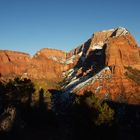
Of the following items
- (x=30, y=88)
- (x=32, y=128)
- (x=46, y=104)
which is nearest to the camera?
(x=32, y=128)

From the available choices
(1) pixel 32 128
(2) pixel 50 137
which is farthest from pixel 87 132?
(1) pixel 32 128

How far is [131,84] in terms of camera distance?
639 feet

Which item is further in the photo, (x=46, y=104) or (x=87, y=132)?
(x=46, y=104)

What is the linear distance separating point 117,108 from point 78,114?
3301 inches

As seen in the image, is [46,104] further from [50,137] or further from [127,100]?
[127,100]

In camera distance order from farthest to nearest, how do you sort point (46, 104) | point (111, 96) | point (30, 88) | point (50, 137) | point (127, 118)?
point (111, 96)
point (127, 118)
point (30, 88)
point (46, 104)
point (50, 137)

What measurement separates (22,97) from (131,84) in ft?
346

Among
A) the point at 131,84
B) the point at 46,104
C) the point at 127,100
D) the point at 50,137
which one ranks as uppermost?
the point at 131,84

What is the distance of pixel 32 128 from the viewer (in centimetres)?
8700

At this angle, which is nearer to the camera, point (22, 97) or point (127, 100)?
point (22, 97)

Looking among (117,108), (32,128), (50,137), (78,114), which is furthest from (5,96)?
(117,108)

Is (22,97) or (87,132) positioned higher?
(22,97)

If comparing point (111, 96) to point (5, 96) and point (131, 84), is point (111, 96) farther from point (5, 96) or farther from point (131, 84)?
point (5, 96)

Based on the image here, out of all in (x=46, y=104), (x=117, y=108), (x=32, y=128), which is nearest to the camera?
(x=32, y=128)
